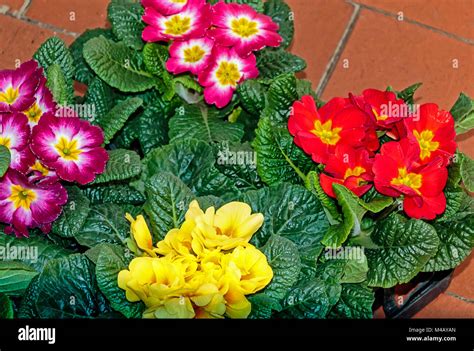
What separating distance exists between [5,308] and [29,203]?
17cm

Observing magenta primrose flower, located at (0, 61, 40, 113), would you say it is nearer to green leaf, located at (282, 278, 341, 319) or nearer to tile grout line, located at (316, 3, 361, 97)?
green leaf, located at (282, 278, 341, 319)

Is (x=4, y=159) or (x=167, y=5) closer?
(x=4, y=159)

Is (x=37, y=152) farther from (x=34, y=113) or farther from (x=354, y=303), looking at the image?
(x=354, y=303)

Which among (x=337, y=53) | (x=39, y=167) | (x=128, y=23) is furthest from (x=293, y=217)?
(x=337, y=53)

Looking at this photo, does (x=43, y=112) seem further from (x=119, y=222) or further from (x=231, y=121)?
(x=231, y=121)

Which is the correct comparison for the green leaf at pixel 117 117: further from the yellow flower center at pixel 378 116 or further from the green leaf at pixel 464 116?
the green leaf at pixel 464 116

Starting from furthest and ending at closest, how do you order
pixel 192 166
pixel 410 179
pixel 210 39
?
1. pixel 210 39
2. pixel 192 166
3. pixel 410 179

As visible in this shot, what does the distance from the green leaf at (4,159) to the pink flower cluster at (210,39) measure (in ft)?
1.26

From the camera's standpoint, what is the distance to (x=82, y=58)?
1.62m

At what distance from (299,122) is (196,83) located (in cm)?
27

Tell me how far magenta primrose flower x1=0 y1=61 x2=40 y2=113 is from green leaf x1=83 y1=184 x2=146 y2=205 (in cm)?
20

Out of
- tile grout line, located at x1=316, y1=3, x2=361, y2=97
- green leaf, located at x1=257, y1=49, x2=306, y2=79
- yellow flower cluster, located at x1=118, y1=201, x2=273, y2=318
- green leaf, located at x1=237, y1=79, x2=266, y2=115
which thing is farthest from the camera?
tile grout line, located at x1=316, y1=3, x2=361, y2=97

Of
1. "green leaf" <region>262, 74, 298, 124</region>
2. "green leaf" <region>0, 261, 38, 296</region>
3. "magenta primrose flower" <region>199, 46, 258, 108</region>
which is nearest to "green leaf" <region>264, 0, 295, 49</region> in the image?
"magenta primrose flower" <region>199, 46, 258, 108</region>

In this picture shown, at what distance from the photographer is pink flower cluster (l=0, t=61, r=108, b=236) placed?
1281mm
